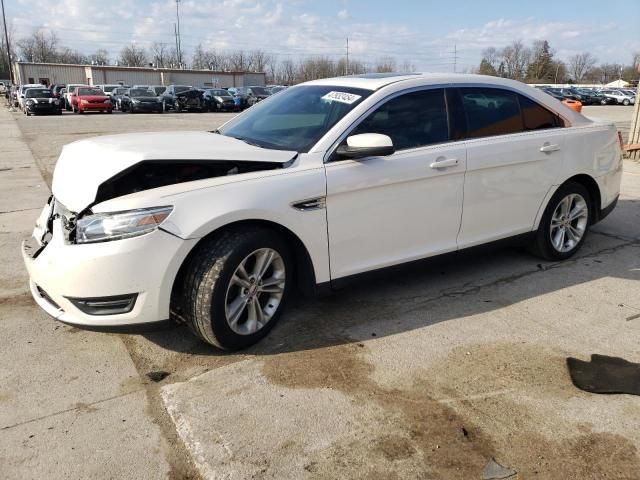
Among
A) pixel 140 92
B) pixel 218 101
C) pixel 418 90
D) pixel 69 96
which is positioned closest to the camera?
pixel 418 90

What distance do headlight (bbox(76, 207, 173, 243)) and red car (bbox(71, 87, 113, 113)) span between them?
3450 centimetres

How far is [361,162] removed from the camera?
3668mm

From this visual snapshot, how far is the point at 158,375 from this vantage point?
10.6 ft

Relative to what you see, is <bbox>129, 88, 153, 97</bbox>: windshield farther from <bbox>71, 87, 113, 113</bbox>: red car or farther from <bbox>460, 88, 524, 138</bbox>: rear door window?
<bbox>460, 88, 524, 138</bbox>: rear door window

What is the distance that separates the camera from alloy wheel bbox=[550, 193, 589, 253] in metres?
Result: 5.07

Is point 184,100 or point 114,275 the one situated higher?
point 184,100

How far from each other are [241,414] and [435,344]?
1407 millimetres

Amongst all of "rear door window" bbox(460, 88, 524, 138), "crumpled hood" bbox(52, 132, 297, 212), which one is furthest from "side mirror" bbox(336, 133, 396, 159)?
"rear door window" bbox(460, 88, 524, 138)

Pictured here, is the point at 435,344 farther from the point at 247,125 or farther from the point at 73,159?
the point at 73,159

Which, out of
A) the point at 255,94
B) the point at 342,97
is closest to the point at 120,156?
the point at 342,97

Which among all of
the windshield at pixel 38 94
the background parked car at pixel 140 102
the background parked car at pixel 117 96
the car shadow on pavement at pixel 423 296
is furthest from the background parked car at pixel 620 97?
the car shadow on pavement at pixel 423 296

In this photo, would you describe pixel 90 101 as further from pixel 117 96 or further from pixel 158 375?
pixel 158 375

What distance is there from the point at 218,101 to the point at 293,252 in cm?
3643

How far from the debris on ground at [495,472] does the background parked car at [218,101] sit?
37560 mm
